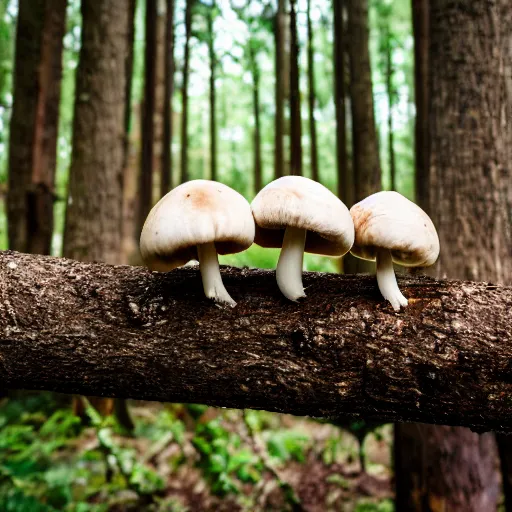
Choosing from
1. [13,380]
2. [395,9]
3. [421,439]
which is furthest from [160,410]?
[395,9]

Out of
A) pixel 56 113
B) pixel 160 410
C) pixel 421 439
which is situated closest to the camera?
pixel 421 439

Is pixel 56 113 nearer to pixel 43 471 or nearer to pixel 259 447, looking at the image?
pixel 43 471

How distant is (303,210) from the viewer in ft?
5.83

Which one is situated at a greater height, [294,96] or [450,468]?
[294,96]

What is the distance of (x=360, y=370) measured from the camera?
1859 mm

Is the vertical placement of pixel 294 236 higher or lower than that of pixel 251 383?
higher

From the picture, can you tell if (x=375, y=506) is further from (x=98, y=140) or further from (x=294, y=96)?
(x=98, y=140)

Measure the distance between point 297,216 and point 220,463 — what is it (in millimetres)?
2903

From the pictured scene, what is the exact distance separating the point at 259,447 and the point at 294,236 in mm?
3103

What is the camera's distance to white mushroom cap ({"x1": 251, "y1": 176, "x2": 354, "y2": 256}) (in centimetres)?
178

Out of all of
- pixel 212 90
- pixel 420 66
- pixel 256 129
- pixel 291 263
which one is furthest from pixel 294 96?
pixel 256 129

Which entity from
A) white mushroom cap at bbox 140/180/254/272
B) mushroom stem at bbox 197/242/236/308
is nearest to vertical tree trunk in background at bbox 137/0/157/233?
mushroom stem at bbox 197/242/236/308

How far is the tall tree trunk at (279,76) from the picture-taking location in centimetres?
1107

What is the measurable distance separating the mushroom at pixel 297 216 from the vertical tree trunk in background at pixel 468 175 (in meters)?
1.56
